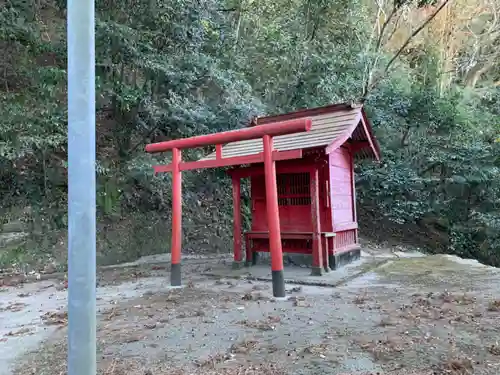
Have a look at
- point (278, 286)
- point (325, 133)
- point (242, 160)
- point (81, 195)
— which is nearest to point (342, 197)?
point (325, 133)

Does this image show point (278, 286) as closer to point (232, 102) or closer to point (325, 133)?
point (325, 133)

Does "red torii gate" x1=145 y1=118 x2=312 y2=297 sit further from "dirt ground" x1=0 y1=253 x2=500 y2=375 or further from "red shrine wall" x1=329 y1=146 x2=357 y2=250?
"red shrine wall" x1=329 y1=146 x2=357 y2=250

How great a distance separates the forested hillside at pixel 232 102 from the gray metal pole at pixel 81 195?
6649 mm

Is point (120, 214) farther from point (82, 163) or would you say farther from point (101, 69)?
point (82, 163)

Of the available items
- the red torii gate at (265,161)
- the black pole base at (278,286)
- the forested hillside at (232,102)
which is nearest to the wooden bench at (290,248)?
the red torii gate at (265,161)

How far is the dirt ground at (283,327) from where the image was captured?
2.84 meters

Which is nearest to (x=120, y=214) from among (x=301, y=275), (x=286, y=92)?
(x=301, y=275)

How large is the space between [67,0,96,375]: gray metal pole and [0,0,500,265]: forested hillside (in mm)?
6649

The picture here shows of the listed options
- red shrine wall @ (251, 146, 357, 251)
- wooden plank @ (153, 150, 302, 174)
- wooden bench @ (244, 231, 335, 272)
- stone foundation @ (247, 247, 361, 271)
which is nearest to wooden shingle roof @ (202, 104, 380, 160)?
red shrine wall @ (251, 146, 357, 251)

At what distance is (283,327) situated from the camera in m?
3.76

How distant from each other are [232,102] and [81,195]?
27.1 feet

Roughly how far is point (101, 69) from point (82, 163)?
8148mm

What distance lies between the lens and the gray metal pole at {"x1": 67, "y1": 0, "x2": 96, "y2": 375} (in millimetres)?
1428

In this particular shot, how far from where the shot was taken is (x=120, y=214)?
9391 millimetres
